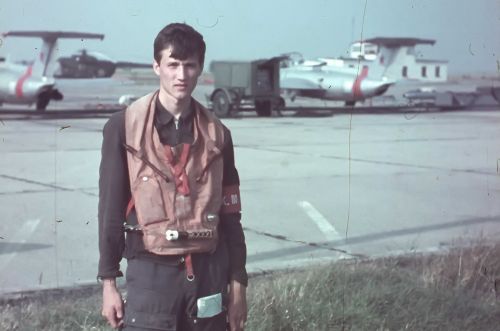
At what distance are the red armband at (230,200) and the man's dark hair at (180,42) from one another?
1.51 feet

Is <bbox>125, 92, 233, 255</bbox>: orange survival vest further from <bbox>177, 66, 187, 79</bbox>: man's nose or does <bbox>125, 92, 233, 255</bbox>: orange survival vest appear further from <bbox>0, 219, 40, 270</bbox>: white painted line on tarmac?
<bbox>0, 219, 40, 270</bbox>: white painted line on tarmac

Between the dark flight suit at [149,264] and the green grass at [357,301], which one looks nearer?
the dark flight suit at [149,264]

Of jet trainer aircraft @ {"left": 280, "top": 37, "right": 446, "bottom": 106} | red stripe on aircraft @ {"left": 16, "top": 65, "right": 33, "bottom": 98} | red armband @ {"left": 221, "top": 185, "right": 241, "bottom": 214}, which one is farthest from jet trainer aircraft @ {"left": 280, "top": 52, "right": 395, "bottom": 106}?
red armband @ {"left": 221, "top": 185, "right": 241, "bottom": 214}

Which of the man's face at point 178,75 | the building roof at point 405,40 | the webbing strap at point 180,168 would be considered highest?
the building roof at point 405,40

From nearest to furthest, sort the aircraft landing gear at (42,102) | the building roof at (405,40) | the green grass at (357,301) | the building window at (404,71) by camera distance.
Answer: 1. the green grass at (357,301)
2. the building roof at (405,40)
3. the aircraft landing gear at (42,102)
4. the building window at (404,71)

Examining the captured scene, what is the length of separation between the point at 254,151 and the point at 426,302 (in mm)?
8946

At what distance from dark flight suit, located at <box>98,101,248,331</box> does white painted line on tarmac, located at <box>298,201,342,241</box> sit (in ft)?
14.7

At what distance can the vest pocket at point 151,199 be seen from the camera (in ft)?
8.14

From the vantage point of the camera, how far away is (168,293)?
2518mm

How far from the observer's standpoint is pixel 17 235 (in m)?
6.71

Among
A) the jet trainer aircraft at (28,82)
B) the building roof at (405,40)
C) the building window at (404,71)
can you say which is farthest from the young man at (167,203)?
the building window at (404,71)

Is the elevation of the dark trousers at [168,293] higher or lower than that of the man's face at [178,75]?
lower

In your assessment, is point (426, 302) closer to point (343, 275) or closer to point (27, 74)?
point (343, 275)

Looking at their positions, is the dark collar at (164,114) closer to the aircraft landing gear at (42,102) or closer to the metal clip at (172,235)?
the metal clip at (172,235)
